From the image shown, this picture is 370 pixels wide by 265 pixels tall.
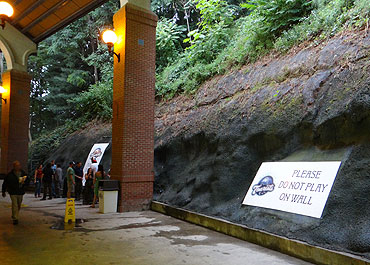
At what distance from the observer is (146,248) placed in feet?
20.9

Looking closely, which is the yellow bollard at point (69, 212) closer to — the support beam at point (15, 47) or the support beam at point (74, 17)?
the support beam at point (74, 17)

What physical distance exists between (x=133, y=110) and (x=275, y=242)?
7114mm

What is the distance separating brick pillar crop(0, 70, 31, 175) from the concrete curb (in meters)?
14.4

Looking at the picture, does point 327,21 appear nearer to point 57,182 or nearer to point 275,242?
point 275,242

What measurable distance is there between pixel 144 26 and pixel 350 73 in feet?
25.7

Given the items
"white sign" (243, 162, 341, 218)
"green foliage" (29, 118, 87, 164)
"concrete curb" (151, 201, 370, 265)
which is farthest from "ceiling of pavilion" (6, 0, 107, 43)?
"white sign" (243, 162, 341, 218)

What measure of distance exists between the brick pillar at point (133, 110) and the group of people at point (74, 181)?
1585 millimetres

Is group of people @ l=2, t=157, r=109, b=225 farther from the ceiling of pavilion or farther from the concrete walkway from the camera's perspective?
the ceiling of pavilion

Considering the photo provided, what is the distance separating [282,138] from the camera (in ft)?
27.1

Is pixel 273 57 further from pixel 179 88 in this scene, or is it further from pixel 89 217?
pixel 89 217

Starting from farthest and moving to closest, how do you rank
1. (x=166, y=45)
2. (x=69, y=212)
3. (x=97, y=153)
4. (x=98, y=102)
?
(x=98, y=102) → (x=166, y=45) → (x=97, y=153) → (x=69, y=212)

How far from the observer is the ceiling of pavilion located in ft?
53.1

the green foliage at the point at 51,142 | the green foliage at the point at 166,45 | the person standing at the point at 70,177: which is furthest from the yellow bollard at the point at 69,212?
the green foliage at the point at 51,142

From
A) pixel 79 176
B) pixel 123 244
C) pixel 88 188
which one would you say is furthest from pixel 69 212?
pixel 79 176
